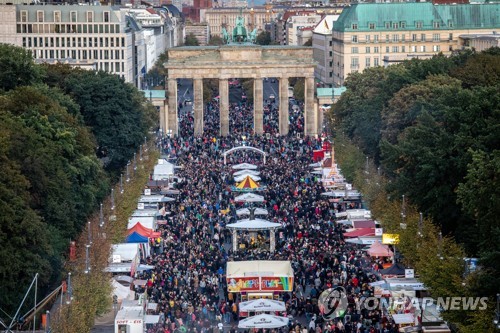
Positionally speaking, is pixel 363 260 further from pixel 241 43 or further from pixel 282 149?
pixel 241 43

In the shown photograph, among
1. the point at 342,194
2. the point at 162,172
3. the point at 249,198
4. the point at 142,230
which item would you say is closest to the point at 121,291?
the point at 142,230

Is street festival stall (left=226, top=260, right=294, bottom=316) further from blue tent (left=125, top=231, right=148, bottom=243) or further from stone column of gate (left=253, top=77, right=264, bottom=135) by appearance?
stone column of gate (left=253, top=77, right=264, bottom=135)

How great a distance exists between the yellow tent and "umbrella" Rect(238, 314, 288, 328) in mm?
42818

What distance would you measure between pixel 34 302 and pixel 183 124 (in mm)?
98591

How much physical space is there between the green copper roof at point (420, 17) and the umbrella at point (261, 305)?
121401 mm

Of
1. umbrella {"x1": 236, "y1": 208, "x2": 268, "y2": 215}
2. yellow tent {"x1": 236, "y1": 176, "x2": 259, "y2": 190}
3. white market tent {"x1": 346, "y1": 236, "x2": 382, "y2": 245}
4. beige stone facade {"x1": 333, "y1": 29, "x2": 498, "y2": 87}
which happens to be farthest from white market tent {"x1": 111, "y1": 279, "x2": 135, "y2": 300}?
beige stone facade {"x1": 333, "y1": 29, "x2": 498, "y2": 87}

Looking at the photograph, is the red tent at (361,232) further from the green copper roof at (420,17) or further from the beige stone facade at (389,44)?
the green copper roof at (420,17)

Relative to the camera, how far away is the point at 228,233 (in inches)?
3595

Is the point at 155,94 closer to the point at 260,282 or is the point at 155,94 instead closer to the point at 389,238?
the point at 389,238

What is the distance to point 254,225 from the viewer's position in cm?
8725

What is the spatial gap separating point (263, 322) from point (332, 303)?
20.6 ft

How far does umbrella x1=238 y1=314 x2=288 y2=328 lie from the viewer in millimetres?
64000

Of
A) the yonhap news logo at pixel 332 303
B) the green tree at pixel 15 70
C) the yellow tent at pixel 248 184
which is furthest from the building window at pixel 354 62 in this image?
the yonhap news logo at pixel 332 303

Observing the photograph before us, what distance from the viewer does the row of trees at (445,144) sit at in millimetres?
60812
